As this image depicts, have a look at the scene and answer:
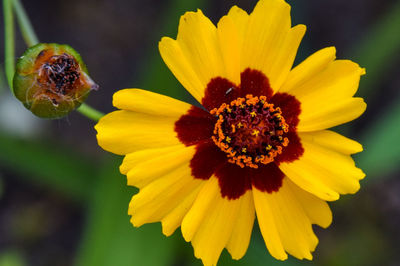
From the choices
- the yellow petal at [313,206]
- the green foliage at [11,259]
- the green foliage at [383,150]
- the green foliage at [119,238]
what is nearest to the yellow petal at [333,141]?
the yellow petal at [313,206]

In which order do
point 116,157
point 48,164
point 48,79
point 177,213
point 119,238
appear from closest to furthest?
point 48,79 → point 177,213 → point 119,238 → point 116,157 → point 48,164

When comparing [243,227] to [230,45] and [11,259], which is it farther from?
[11,259]

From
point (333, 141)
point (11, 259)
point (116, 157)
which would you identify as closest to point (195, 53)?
point (333, 141)

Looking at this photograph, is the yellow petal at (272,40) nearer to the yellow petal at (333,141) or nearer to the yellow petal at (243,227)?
the yellow petal at (333,141)

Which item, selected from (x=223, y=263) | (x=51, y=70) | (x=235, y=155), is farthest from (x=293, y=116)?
(x=223, y=263)

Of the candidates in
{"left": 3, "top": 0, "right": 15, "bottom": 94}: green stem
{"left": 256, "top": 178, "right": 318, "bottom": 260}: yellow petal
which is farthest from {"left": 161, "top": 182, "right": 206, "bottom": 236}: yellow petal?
{"left": 3, "top": 0, "right": 15, "bottom": 94}: green stem

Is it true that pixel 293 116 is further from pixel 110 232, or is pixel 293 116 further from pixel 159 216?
pixel 110 232
